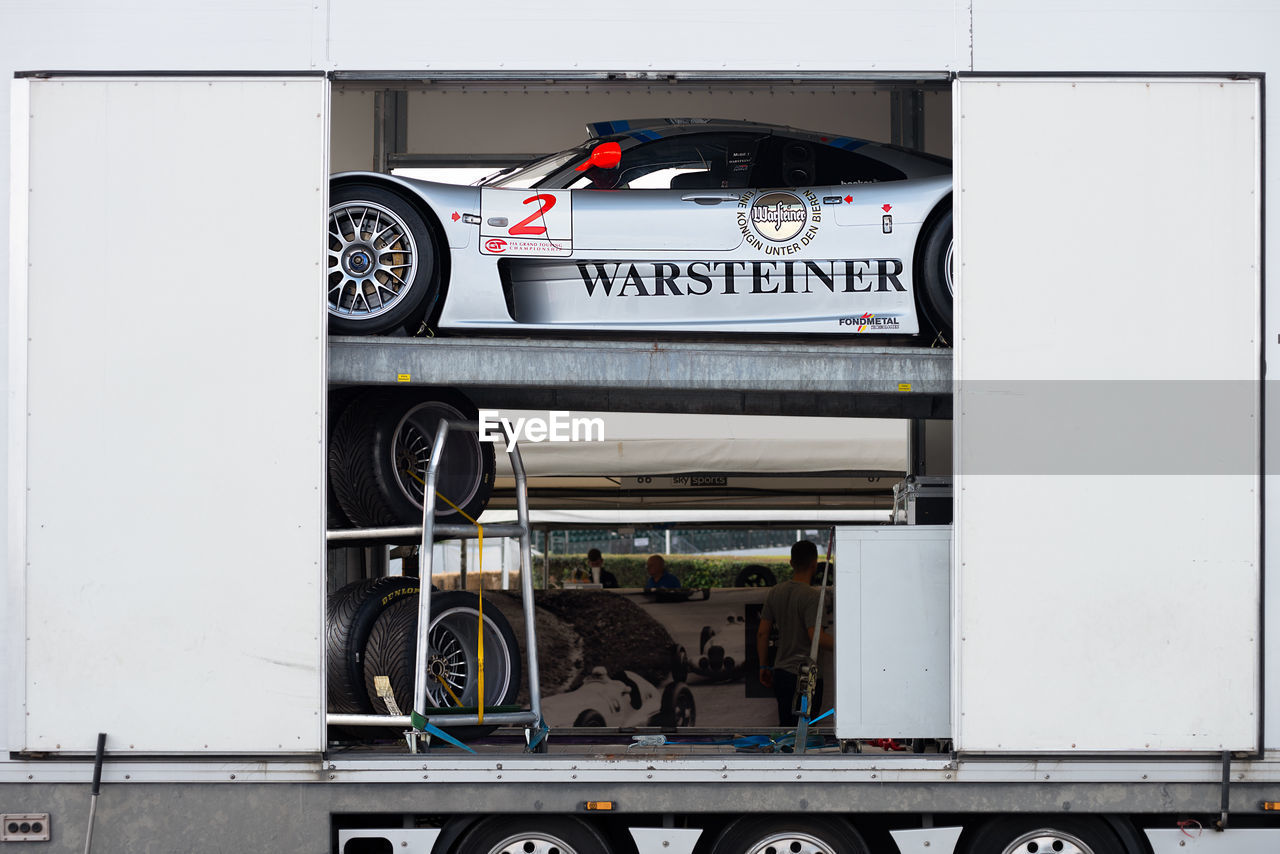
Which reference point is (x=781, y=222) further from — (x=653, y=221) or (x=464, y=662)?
(x=464, y=662)

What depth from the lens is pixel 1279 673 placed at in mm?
4480

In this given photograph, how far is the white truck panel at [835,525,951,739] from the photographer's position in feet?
15.9

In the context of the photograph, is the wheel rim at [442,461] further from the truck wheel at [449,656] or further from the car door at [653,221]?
the car door at [653,221]

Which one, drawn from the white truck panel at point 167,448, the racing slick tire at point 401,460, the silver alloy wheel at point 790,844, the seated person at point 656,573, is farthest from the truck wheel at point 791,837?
the seated person at point 656,573

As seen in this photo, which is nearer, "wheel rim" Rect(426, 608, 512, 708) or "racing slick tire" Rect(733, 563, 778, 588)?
"wheel rim" Rect(426, 608, 512, 708)

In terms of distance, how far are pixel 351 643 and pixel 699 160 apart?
281 cm

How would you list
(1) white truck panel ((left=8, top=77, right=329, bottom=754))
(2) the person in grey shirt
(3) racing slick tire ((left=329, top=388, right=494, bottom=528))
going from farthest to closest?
(2) the person in grey shirt
(3) racing slick tire ((left=329, top=388, right=494, bottom=528))
(1) white truck panel ((left=8, top=77, right=329, bottom=754))

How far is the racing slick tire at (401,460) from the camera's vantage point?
543 centimetres

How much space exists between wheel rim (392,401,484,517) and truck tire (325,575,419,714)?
50cm

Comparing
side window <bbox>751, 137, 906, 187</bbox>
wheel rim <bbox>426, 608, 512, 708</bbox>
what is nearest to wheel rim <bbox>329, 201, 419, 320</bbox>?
wheel rim <bbox>426, 608, 512, 708</bbox>

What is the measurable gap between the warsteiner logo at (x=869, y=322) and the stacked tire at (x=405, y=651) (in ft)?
6.72

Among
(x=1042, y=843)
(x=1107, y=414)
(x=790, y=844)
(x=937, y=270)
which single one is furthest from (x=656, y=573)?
(x=1107, y=414)

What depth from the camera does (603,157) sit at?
5.68 m

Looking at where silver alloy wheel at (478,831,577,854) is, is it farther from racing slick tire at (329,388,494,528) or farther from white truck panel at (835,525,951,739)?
racing slick tire at (329,388,494,528)
